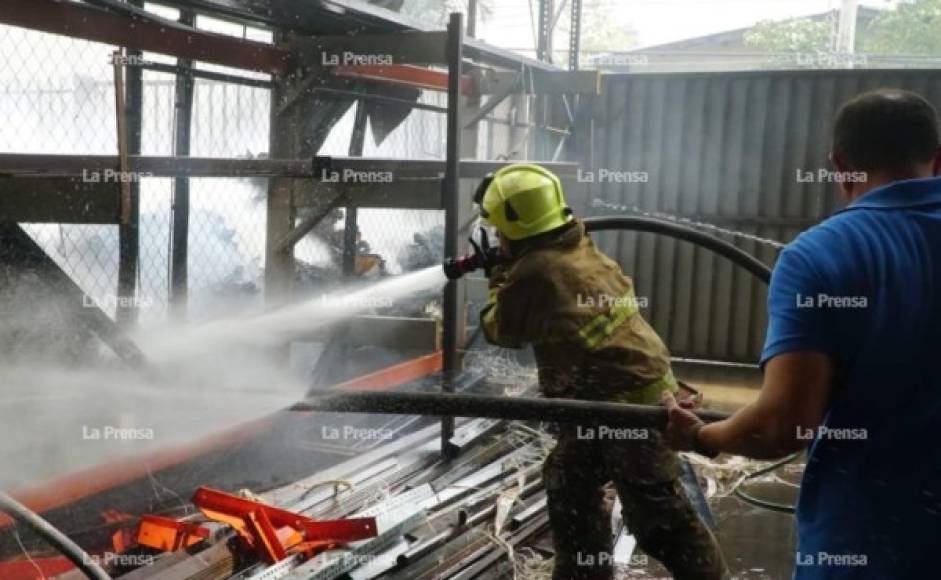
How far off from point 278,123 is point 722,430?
3.96 m

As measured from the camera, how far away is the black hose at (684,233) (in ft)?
13.2

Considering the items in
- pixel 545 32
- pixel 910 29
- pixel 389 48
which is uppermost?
pixel 910 29

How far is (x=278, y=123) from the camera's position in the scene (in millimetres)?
5246

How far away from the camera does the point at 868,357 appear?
1713 millimetres

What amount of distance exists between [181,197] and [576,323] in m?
3.04

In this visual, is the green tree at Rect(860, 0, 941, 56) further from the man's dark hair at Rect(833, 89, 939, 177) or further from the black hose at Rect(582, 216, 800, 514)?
the man's dark hair at Rect(833, 89, 939, 177)

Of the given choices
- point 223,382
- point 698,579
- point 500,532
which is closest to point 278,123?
point 223,382

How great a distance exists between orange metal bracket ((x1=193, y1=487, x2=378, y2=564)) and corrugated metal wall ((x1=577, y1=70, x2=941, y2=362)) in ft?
19.2

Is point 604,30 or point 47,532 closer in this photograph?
point 47,532

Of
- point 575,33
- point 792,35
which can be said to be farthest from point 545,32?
point 792,35

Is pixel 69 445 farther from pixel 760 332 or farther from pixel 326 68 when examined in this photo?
pixel 760 332

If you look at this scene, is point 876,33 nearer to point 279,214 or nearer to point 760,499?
point 760,499

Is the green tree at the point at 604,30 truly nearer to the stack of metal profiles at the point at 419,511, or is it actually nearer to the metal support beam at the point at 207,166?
the metal support beam at the point at 207,166

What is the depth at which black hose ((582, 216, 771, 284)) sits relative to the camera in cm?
403
